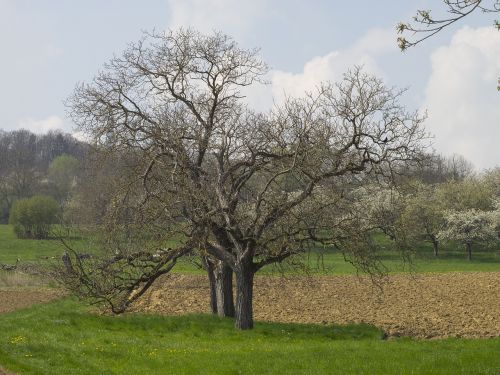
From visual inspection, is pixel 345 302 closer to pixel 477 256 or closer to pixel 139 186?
pixel 139 186

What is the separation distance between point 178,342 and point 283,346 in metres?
3.05

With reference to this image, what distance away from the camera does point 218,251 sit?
20.9 m

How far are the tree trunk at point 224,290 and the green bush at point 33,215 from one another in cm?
4455

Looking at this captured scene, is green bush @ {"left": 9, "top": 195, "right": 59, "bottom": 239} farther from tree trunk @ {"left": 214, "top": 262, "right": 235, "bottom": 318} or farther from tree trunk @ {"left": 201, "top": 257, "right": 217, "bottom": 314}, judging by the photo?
tree trunk @ {"left": 214, "top": 262, "right": 235, "bottom": 318}

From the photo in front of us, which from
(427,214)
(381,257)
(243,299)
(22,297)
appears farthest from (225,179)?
(427,214)

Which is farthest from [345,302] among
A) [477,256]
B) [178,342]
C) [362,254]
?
[477,256]

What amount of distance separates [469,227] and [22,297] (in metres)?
44.5

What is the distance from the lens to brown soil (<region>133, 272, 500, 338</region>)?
2117 centimetres

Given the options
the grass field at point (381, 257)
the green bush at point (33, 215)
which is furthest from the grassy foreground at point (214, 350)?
the green bush at point (33, 215)

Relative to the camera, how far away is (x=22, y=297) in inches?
1179

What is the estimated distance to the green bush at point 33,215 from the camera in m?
63.4

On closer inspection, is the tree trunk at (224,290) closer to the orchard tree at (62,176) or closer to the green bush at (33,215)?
the green bush at (33,215)

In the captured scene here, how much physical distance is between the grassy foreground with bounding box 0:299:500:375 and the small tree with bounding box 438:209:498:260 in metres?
42.1

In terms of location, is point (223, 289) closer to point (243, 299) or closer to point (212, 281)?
point (212, 281)
